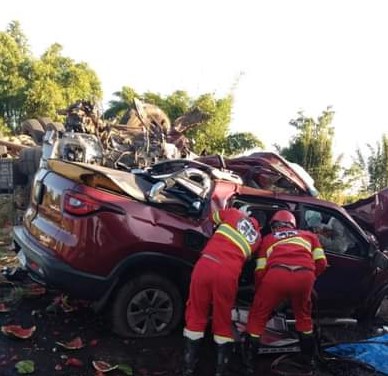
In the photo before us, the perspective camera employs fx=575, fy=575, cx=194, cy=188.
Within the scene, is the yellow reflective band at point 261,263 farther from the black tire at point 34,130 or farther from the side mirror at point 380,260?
the black tire at point 34,130

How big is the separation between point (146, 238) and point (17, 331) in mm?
1400

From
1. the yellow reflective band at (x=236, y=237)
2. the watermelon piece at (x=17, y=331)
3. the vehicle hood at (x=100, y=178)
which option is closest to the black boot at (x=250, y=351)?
the yellow reflective band at (x=236, y=237)

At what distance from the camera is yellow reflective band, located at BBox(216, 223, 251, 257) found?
4.67 metres

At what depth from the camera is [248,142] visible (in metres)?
19.4

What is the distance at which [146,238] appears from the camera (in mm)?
5066

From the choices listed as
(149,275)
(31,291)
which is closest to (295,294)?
(149,275)

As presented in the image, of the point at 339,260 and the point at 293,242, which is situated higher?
the point at 293,242

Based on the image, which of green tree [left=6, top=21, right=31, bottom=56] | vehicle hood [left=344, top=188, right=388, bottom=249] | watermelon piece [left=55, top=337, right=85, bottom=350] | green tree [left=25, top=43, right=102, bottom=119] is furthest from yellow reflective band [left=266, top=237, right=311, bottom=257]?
green tree [left=6, top=21, right=31, bottom=56]

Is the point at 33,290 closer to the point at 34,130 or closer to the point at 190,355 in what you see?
the point at 190,355

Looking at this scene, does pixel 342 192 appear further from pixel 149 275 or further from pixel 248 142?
pixel 149 275

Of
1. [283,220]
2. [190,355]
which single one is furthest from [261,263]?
[190,355]

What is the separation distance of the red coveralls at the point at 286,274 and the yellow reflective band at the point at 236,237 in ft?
0.76

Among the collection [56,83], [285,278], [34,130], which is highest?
[56,83]

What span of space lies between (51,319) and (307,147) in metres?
14.3
